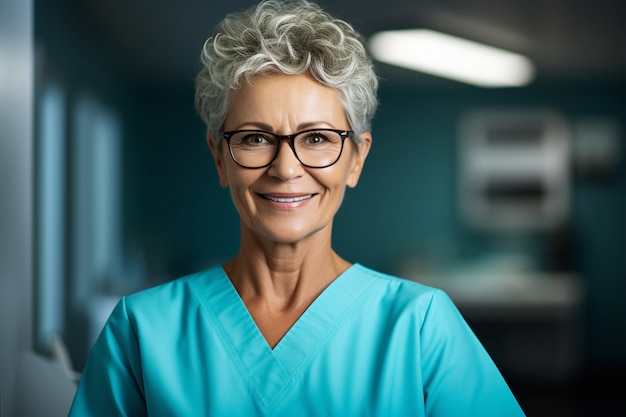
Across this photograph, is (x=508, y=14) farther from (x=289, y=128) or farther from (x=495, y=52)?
(x=289, y=128)

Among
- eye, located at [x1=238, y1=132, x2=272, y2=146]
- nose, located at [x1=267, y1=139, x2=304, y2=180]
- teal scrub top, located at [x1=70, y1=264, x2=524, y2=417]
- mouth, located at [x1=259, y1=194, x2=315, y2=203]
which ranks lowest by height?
teal scrub top, located at [x1=70, y1=264, x2=524, y2=417]

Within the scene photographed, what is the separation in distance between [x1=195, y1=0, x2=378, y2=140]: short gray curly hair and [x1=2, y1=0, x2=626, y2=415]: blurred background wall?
2193 mm

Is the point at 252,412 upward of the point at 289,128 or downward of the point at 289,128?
downward

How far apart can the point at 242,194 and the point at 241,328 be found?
20 centimetres

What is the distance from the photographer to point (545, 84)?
14.6 feet

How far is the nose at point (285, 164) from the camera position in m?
0.85

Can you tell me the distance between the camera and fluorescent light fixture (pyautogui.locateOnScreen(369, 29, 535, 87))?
11.5 feet

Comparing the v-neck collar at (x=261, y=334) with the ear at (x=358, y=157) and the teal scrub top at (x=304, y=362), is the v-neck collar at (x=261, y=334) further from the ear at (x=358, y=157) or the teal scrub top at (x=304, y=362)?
the ear at (x=358, y=157)

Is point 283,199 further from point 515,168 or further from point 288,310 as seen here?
point 515,168

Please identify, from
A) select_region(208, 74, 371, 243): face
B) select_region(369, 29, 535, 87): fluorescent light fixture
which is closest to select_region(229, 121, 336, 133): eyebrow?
select_region(208, 74, 371, 243): face

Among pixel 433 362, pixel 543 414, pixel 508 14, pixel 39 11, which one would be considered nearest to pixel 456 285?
pixel 543 414

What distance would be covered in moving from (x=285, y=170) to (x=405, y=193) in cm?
378

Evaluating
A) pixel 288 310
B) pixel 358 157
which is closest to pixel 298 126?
pixel 358 157

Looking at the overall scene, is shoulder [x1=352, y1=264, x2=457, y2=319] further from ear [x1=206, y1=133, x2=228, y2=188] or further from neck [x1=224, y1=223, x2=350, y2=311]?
ear [x1=206, y1=133, x2=228, y2=188]
